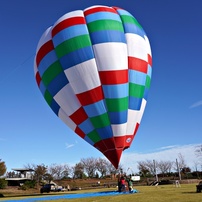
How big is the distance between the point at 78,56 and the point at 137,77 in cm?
431

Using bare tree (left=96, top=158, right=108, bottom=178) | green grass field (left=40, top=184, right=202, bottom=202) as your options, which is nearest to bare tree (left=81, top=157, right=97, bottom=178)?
bare tree (left=96, top=158, right=108, bottom=178)

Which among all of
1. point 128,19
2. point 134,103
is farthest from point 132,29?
point 134,103

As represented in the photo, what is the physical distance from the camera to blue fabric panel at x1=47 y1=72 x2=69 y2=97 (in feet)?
64.5

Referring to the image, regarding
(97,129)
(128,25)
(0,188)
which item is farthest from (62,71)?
(0,188)

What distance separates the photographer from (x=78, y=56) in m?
19.1

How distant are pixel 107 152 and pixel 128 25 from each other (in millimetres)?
9250

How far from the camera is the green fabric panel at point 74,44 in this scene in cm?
1928

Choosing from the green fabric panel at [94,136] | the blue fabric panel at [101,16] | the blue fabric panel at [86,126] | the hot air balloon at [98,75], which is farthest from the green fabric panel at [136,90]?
the blue fabric panel at [101,16]

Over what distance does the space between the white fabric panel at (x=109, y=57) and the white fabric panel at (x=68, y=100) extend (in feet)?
8.33

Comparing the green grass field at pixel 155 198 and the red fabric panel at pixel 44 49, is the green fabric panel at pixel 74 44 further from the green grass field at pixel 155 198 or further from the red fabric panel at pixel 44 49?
the green grass field at pixel 155 198

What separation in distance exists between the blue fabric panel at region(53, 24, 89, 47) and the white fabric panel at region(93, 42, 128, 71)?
1.47 metres

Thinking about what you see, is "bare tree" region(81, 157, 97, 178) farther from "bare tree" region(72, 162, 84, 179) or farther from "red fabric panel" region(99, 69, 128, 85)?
"red fabric panel" region(99, 69, 128, 85)

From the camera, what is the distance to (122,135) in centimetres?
1877

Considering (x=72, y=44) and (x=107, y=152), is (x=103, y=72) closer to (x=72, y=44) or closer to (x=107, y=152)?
(x=72, y=44)
